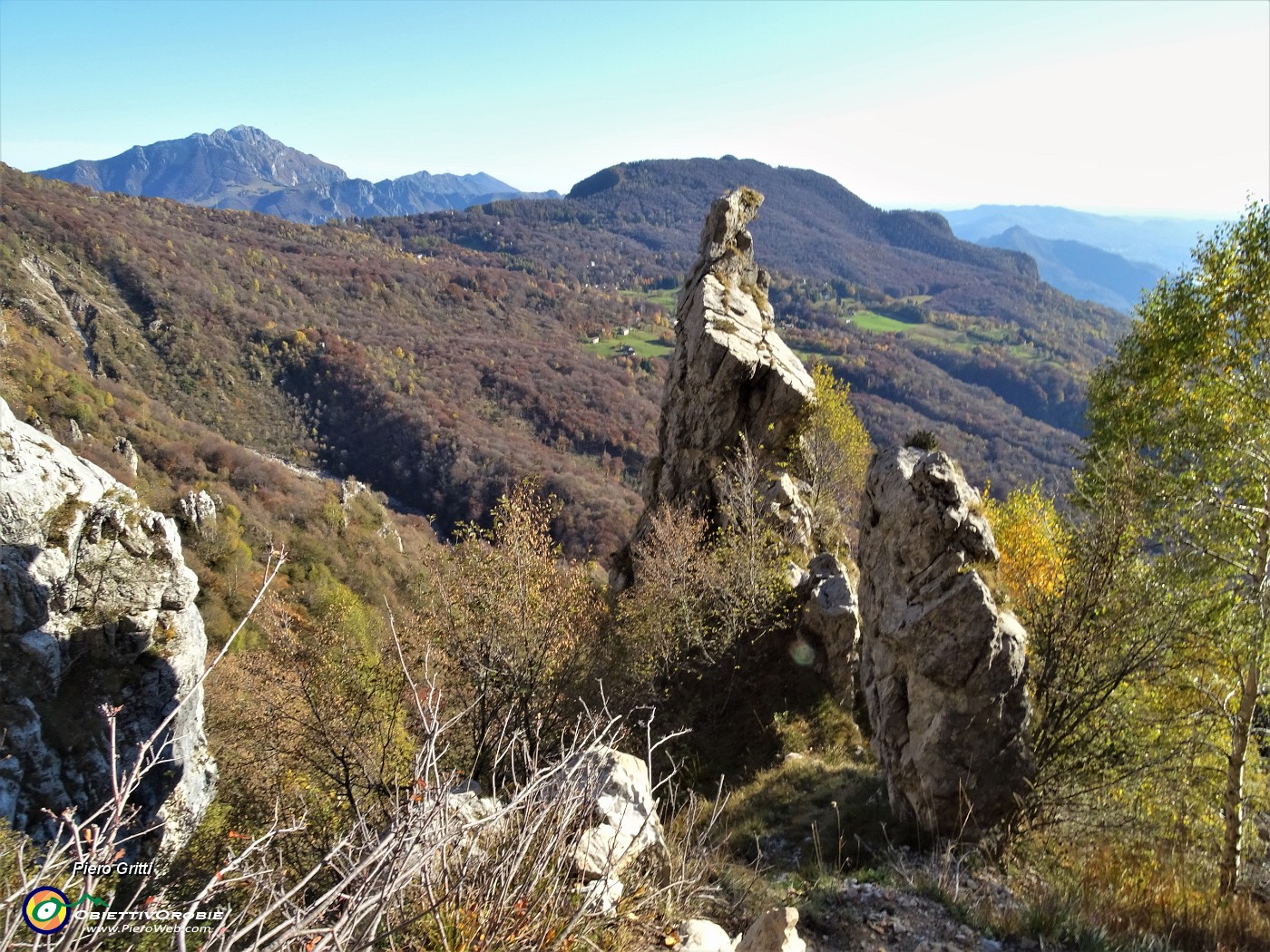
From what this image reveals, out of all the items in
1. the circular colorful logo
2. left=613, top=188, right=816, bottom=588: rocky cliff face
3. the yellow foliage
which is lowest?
the yellow foliage

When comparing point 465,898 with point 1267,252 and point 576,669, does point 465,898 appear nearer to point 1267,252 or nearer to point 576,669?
point 576,669

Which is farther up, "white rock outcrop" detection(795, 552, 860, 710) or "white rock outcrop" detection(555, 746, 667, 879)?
"white rock outcrop" detection(555, 746, 667, 879)

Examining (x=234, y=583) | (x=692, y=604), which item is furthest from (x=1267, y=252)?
(x=234, y=583)

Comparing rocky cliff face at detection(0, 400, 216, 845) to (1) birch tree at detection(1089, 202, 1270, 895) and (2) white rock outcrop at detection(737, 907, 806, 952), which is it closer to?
(2) white rock outcrop at detection(737, 907, 806, 952)

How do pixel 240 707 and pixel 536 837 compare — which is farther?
pixel 240 707

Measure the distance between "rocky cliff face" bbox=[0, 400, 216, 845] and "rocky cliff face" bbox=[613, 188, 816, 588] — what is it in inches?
540

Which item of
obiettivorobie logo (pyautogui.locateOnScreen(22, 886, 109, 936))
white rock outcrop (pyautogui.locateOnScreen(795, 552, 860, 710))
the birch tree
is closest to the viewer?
obiettivorobie logo (pyautogui.locateOnScreen(22, 886, 109, 936))

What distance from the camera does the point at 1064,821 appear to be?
8852 mm

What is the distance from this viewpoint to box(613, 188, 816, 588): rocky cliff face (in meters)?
21.7

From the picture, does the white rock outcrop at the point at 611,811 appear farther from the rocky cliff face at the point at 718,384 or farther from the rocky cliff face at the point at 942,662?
the rocky cliff face at the point at 718,384

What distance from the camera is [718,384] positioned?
71.2 ft

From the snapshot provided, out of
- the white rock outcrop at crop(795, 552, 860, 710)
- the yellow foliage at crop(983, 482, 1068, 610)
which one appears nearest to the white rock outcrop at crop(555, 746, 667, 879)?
the white rock outcrop at crop(795, 552, 860, 710)

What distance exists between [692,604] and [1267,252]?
1379 cm

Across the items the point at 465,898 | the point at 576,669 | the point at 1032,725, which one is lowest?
the point at 576,669
